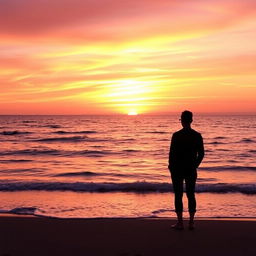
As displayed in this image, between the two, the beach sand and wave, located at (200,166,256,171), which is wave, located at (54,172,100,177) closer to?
wave, located at (200,166,256,171)

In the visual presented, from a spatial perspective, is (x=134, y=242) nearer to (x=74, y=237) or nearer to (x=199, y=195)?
(x=74, y=237)

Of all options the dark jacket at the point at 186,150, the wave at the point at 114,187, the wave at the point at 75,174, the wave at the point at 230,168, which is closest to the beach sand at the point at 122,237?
the dark jacket at the point at 186,150

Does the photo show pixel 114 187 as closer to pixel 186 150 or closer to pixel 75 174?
pixel 75 174

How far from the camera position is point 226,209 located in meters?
8.80

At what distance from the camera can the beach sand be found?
17.8 feet

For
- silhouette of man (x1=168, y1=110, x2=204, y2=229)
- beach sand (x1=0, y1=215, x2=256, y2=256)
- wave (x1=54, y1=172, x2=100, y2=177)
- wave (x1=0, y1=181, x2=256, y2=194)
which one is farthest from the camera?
wave (x1=54, y1=172, x2=100, y2=177)

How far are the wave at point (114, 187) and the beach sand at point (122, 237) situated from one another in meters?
4.11

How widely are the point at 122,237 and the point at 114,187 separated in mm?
5972

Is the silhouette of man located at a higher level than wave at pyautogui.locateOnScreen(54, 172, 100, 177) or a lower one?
higher

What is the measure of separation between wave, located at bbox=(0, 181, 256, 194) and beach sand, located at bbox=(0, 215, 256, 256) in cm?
411

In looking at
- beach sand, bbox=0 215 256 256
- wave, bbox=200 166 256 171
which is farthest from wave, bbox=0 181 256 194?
wave, bbox=200 166 256 171

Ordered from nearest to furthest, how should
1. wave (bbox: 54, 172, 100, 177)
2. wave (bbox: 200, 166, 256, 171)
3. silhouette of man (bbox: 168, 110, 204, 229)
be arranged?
silhouette of man (bbox: 168, 110, 204, 229), wave (bbox: 54, 172, 100, 177), wave (bbox: 200, 166, 256, 171)

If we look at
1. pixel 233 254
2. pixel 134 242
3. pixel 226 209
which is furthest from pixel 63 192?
pixel 233 254

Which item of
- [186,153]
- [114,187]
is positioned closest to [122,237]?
[186,153]
